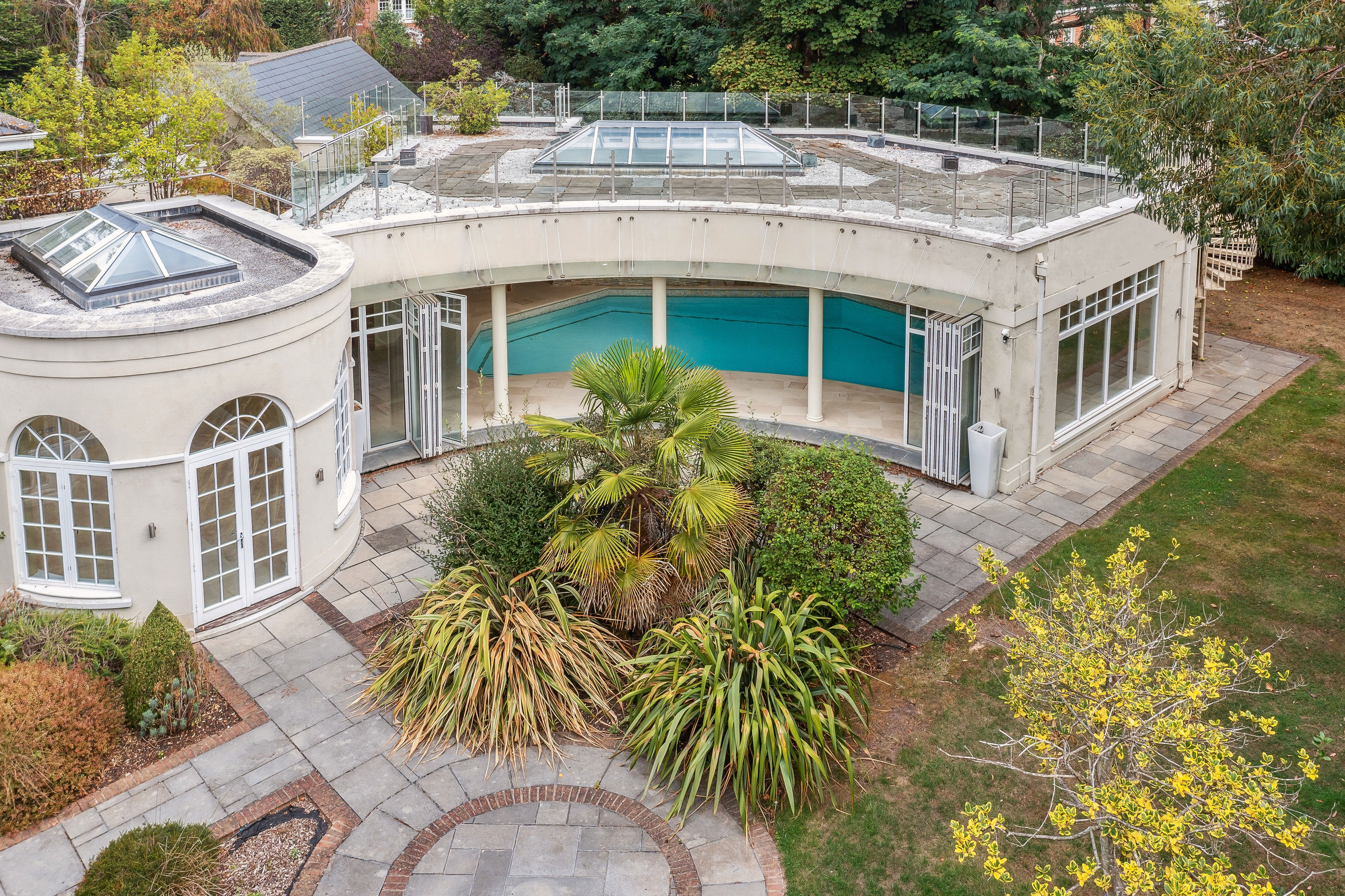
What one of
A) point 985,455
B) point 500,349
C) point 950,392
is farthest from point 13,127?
point 985,455

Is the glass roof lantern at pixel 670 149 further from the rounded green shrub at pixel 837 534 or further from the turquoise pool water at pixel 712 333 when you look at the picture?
the rounded green shrub at pixel 837 534

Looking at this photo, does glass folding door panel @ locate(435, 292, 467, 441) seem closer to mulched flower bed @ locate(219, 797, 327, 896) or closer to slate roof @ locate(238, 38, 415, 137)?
slate roof @ locate(238, 38, 415, 137)

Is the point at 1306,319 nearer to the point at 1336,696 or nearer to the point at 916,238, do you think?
the point at 916,238

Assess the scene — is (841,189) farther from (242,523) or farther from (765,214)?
(242,523)

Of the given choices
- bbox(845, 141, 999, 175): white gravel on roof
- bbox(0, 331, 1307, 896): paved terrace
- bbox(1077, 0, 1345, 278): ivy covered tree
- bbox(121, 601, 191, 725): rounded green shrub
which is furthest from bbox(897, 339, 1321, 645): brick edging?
bbox(121, 601, 191, 725): rounded green shrub

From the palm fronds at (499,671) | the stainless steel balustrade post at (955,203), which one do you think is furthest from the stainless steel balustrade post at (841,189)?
the palm fronds at (499,671)
